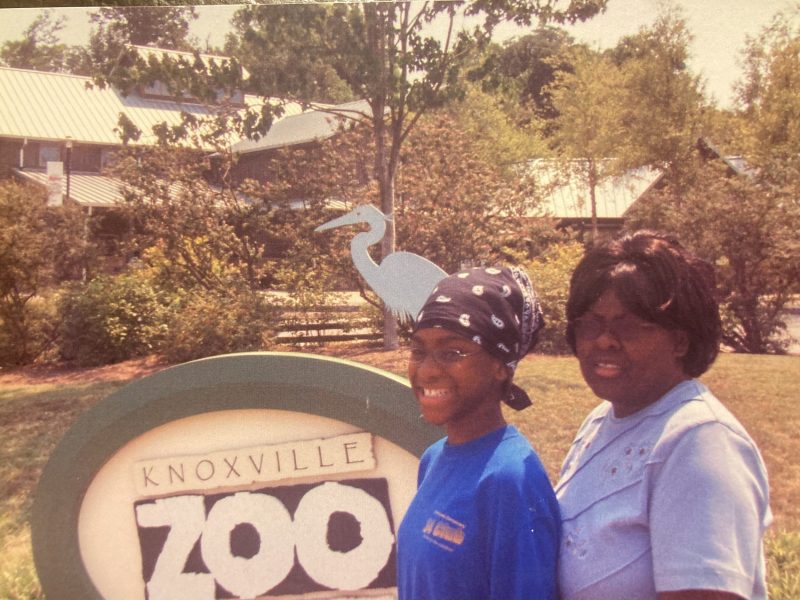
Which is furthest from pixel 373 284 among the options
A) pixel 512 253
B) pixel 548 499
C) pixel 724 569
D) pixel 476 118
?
pixel 724 569

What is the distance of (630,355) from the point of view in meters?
1.36

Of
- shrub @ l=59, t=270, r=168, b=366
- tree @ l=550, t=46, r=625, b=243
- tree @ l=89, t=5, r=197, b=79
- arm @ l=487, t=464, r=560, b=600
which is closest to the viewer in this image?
arm @ l=487, t=464, r=560, b=600

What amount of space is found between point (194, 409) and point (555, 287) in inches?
43.9

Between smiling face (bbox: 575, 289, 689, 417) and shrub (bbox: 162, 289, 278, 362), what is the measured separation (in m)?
1.49

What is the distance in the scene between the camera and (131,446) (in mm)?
2357

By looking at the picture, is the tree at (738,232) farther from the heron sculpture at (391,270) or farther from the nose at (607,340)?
the nose at (607,340)

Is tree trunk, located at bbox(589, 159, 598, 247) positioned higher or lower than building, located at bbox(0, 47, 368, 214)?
lower

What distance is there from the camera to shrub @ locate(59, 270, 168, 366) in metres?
2.78

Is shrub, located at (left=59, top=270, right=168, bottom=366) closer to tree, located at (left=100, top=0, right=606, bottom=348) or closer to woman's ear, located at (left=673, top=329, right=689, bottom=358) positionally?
tree, located at (left=100, top=0, right=606, bottom=348)

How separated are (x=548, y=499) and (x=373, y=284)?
4.15ft

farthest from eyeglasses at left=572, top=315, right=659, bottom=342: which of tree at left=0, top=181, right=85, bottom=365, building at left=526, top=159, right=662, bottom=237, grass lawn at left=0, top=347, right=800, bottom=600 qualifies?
tree at left=0, top=181, right=85, bottom=365

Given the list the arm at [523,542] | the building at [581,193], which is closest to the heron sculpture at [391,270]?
the building at [581,193]

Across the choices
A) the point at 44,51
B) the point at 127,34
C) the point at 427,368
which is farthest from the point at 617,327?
the point at 44,51

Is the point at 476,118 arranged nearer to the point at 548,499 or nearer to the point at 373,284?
the point at 373,284
